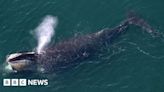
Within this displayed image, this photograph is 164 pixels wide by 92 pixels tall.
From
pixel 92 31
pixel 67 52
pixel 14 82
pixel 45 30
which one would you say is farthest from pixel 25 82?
pixel 92 31

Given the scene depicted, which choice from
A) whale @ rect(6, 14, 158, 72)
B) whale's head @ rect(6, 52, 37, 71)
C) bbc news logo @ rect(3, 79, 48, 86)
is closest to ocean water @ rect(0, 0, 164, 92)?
bbc news logo @ rect(3, 79, 48, 86)

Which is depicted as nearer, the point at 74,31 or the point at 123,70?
the point at 123,70

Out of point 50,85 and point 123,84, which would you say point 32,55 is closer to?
point 50,85

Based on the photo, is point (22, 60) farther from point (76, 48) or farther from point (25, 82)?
point (76, 48)

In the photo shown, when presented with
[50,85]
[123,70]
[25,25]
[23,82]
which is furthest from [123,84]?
[25,25]

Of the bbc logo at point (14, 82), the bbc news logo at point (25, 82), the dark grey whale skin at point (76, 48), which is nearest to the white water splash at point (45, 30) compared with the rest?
the dark grey whale skin at point (76, 48)

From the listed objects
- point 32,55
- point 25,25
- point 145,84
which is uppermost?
point 25,25

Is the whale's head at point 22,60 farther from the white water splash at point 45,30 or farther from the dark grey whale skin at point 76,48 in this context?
the white water splash at point 45,30

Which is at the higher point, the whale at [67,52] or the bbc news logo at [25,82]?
the whale at [67,52]
